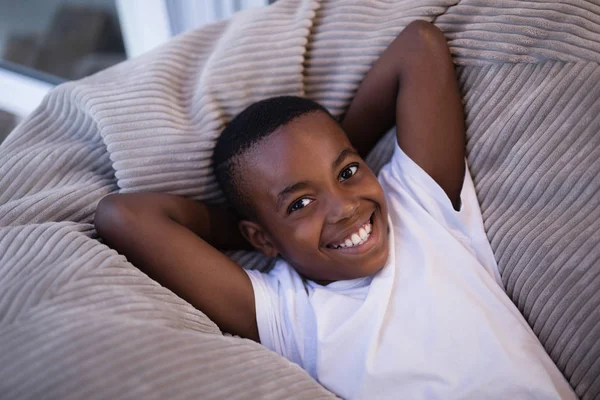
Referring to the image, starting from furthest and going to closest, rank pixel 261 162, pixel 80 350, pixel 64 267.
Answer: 1. pixel 261 162
2. pixel 64 267
3. pixel 80 350

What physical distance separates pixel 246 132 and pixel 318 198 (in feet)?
0.54

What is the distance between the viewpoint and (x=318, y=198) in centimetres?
90

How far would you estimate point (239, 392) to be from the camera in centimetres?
73

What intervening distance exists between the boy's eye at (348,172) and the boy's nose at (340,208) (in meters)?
0.05

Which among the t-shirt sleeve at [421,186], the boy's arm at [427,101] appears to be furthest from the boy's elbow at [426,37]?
the t-shirt sleeve at [421,186]

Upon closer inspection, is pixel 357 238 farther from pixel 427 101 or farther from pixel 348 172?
pixel 427 101

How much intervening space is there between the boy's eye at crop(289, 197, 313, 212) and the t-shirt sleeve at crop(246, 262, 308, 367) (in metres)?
0.14

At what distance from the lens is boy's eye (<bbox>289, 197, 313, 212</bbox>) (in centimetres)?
91

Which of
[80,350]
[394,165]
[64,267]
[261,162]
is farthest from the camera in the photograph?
[394,165]

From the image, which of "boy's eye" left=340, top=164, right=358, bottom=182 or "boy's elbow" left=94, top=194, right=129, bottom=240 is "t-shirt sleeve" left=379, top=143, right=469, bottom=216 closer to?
"boy's eye" left=340, top=164, right=358, bottom=182

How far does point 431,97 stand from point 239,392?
573mm

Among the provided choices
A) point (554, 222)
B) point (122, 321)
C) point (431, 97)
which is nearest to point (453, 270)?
point (554, 222)

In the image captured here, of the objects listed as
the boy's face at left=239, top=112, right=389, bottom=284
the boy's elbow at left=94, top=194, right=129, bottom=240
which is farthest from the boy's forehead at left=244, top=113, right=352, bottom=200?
the boy's elbow at left=94, top=194, right=129, bottom=240

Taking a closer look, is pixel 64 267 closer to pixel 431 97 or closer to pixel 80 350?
pixel 80 350
